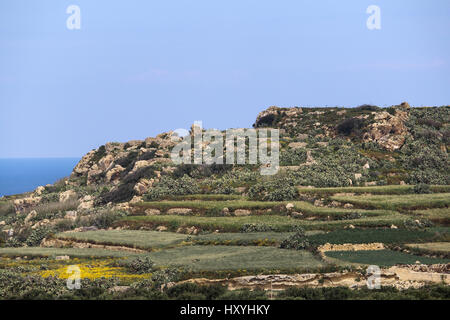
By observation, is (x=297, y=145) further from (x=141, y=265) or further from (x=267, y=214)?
(x=141, y=265)

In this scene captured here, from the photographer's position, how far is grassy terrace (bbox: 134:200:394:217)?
56.5 metres

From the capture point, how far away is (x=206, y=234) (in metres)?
55.4

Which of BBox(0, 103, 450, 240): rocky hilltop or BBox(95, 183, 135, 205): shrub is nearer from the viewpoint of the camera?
BBox(0, 103, 450, 240): rocky hilltop

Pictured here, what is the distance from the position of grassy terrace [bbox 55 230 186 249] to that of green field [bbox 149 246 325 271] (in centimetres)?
356

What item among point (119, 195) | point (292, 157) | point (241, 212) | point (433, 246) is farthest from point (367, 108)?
point (433, 246)

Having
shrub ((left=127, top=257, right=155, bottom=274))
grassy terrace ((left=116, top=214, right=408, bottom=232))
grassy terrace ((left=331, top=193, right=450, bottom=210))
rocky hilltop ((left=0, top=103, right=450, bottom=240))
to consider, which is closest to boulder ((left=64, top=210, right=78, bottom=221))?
rocky hilltop ((left=0, top=103, right=450, bottom=240))

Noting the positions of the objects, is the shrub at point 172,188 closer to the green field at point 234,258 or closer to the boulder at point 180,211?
the boulder at point 180,211

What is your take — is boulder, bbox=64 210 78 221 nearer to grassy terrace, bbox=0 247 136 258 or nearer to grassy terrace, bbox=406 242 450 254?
grassy terrace, bbox=0 247 136 258

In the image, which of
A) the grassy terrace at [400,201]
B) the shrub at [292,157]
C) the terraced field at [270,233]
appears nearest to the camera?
the terraced field at [270,233]

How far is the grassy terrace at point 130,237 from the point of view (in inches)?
2009

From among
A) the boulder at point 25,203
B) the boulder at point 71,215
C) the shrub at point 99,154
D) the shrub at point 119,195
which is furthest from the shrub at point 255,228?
the shrub at point 99,154

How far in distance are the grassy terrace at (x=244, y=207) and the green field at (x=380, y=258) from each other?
13779 millimetres

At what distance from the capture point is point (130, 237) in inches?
2127
